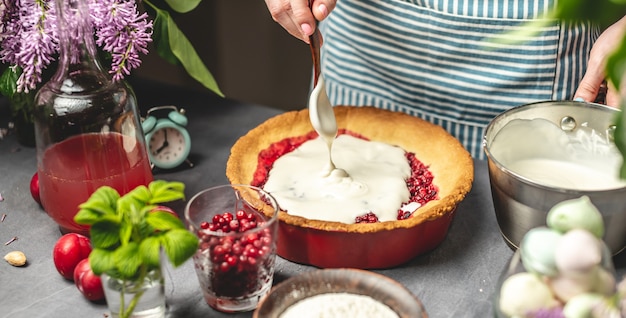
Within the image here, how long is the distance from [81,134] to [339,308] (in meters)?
0.61

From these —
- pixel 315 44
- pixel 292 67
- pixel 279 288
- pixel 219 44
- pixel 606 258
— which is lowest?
pixel 292 67

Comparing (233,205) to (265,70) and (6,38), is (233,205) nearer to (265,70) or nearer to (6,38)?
(6,38)

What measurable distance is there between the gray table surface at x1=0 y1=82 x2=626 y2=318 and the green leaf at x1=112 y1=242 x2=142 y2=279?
0.22 meters

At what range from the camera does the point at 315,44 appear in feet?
4.67

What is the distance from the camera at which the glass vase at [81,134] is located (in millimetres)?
1288

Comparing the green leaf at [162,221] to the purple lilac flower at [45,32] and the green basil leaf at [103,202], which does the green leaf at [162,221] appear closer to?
the green basil leaf at [103,202]

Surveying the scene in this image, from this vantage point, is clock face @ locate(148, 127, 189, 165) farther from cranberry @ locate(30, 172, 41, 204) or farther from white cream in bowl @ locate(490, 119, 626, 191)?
white cream in bowl @ locate(490, 119, 626, 191)

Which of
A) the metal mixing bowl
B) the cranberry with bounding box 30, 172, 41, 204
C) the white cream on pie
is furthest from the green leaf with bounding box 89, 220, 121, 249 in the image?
the metal mixing bowl

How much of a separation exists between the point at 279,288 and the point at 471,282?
0.38 meters

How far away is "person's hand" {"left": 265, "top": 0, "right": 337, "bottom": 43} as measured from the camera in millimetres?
1407

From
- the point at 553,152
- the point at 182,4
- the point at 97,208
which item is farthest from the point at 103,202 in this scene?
the point at 553,152

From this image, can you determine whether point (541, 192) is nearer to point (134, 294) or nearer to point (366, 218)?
point (366, 218)

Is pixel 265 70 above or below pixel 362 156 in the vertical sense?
below

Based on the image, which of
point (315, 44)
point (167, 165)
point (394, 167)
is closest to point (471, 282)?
point (394, 167)
